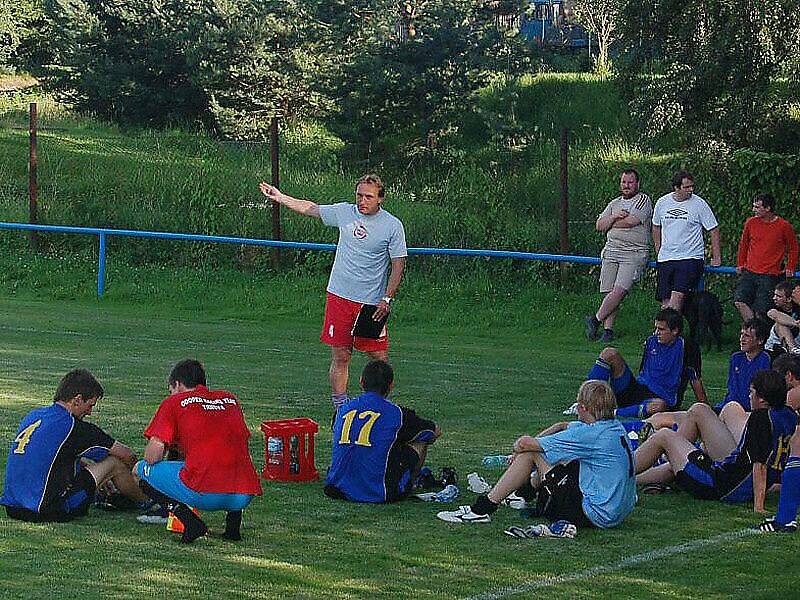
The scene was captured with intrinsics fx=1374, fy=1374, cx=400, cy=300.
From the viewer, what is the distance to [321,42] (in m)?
38.6

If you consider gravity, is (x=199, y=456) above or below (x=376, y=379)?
below

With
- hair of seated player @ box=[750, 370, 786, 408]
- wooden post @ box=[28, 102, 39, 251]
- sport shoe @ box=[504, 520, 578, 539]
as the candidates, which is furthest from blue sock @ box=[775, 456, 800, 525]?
wooden post @ box=[28, 102, 39, 251]

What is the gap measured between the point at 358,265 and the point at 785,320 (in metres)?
4.12

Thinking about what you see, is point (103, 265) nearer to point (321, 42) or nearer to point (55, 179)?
point (55, 179)

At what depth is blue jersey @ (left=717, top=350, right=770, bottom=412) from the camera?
10.6 metres

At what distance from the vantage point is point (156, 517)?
25.6 ft

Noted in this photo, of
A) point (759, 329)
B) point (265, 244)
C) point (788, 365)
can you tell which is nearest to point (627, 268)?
point (265, 244)

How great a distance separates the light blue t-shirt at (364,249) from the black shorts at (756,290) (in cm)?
580

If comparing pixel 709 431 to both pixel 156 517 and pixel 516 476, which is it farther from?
pixel 156 517

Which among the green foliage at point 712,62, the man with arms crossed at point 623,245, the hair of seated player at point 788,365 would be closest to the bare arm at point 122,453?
the hair of seated player at point 788,365

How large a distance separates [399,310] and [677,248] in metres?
4.93

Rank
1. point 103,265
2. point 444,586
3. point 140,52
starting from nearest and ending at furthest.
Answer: point 444,586
point 103,265
point 140,52

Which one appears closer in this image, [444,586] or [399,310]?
[444,586]

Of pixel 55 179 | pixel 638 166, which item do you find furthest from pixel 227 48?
pixel 638 166
